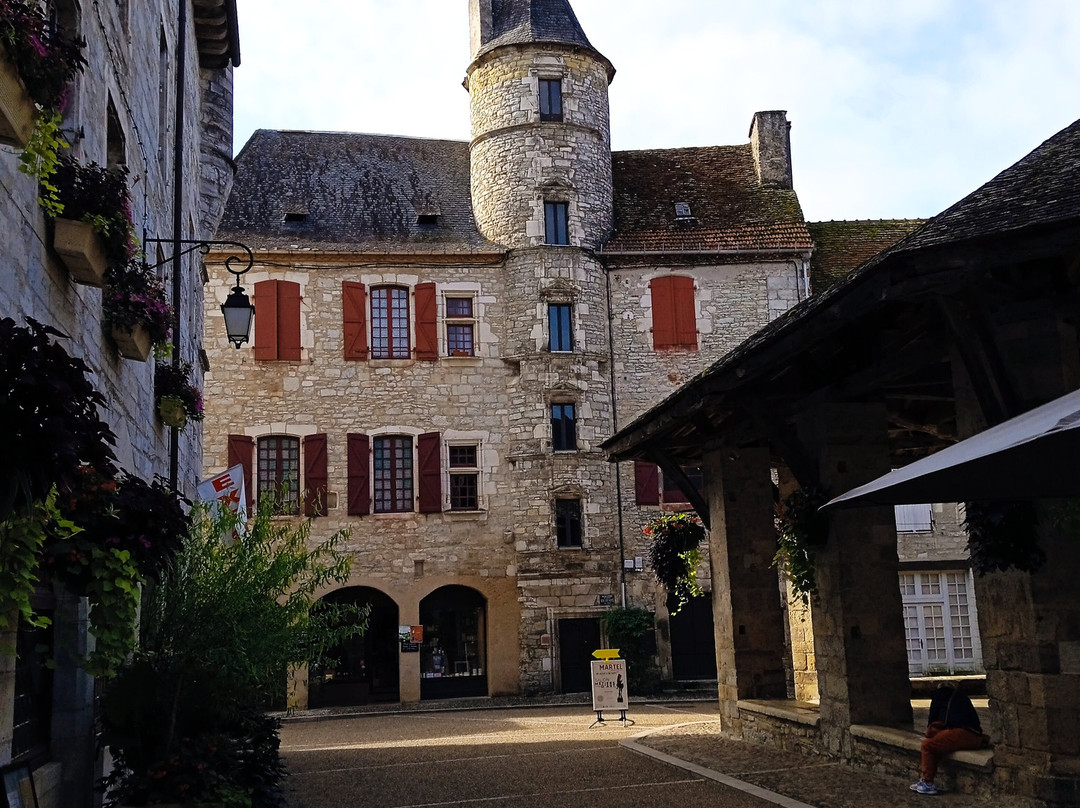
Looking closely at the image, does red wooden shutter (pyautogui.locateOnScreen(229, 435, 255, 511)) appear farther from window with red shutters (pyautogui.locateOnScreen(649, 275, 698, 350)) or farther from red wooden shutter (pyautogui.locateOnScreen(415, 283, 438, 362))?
window with red shutters (pyautogui.locateOnScreen(649, 275, 698, 350))

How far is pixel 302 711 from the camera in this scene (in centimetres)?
2106

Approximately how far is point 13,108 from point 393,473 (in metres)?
18.2

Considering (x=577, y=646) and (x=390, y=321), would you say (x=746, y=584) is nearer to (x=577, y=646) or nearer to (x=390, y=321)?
(x=577, y=646)

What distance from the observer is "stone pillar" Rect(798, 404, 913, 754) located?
9.15 m

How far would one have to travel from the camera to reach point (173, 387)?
10.1 m

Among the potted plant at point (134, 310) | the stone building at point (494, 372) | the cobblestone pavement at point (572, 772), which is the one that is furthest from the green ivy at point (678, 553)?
the stone building at point (494, 372)

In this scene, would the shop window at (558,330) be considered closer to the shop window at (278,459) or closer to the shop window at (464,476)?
the shop window at (464,476)

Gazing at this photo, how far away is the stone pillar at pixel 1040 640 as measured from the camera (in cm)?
670

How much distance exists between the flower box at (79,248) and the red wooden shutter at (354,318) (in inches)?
642

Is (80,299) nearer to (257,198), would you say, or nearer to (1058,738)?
(1058,738)

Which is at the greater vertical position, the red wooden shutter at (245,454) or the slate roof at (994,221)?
the red wooden shutter at (245,454)

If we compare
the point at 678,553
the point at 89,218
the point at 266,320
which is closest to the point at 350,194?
the point at 266,320

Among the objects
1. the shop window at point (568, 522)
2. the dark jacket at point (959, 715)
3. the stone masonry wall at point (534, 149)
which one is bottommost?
the dark jacket at point (959, 715)

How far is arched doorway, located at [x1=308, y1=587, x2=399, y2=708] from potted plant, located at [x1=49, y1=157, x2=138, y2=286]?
16.4 metres
